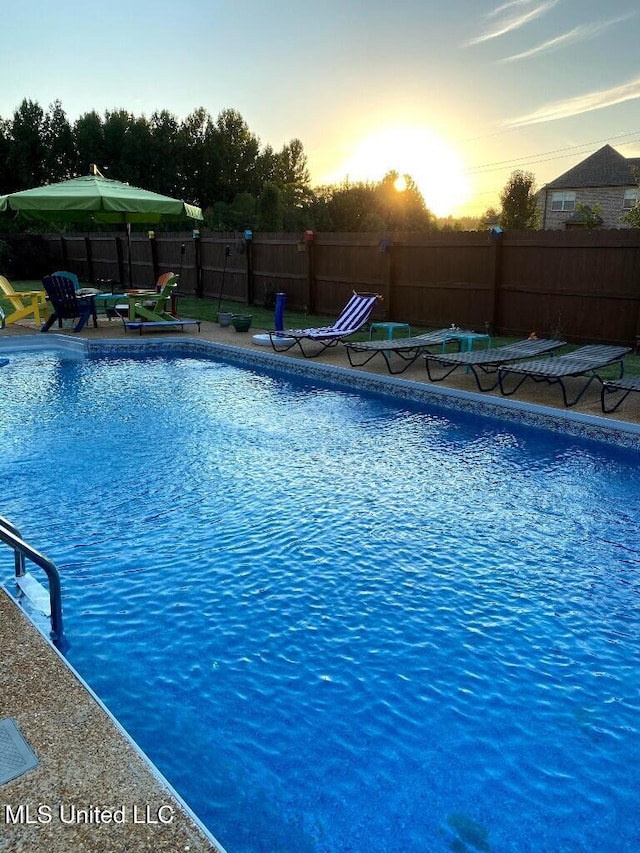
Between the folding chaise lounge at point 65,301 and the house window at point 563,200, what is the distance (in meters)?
35.8

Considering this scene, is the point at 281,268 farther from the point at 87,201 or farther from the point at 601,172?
the point at 601,172

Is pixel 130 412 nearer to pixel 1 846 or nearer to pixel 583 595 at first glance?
pixel 583 595

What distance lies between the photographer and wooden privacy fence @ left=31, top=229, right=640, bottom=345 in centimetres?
1076

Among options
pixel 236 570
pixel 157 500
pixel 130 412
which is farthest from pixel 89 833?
pixel 130 412

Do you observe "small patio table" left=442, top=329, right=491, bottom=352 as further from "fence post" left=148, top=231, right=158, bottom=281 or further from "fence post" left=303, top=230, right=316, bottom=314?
"fence post" left=148, top=231, right=158, bottom=281

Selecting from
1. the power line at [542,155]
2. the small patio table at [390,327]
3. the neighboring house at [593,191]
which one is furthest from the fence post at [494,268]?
the power line at [542,155]

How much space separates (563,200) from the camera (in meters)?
41.6

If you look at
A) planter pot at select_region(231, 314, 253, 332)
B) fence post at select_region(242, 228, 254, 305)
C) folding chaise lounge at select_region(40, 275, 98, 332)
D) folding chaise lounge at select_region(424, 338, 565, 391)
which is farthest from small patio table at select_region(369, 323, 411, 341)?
folding chaise lounge at select_region(40, 275, 98, 332)

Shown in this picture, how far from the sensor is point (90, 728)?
2455 millimetres

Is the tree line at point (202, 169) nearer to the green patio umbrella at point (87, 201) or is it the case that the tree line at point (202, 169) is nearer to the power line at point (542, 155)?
the power line at point (542, 155)

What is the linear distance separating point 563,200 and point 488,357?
123ft

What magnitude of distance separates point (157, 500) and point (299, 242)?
10.8 meters

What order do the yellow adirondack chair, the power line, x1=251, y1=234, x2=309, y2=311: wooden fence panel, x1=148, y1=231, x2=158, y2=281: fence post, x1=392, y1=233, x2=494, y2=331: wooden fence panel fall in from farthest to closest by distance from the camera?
1. the power line
2. x1=148, y1=231, x2=158, y2=281: fence post
3. x1=251, y1=234, x2=309, y2=311: wooden fence panel
4. the yellow adirondack chair
5. x1=392, y1=233, x2=494, y2=331: wooden fence panel

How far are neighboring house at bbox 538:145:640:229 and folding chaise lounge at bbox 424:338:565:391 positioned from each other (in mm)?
32467
